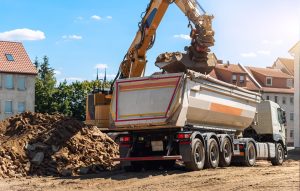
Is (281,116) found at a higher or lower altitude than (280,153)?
higher

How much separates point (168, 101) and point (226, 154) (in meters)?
3.78

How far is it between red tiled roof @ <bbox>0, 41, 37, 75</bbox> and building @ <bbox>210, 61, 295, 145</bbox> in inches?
1061

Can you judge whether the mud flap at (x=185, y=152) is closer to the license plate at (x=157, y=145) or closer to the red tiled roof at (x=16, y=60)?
the license plate at (x=157, y=145)

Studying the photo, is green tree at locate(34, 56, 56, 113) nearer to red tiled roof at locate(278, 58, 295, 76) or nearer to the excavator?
red tiled roof at locate(278, 58, 295, 76)

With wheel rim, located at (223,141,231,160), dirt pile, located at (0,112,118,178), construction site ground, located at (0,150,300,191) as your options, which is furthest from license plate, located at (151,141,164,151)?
wheel rim, located at (223,141,231,160)

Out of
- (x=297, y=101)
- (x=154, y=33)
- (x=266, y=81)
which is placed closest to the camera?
(x=154, y=33)

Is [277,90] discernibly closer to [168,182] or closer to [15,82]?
[15,82]

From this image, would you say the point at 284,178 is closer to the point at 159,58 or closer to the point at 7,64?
the point at 159,58

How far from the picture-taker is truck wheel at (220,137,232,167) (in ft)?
60.5

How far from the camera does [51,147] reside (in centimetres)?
1914

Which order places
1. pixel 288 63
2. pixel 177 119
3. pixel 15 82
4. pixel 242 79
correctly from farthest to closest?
1. pixel 288 63
2. pixel 242 79
3. pixel 15 82
4. pixel 177 119

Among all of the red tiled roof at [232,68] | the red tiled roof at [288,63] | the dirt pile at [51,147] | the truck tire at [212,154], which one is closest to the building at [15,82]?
the red tiled roof at [232,68]

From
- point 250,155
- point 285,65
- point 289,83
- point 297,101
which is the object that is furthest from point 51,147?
point 285,65

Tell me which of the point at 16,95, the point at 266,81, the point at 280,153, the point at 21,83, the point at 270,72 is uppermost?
the point at 270,72
